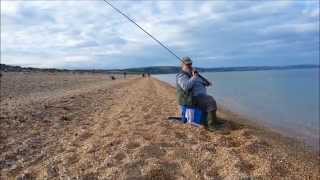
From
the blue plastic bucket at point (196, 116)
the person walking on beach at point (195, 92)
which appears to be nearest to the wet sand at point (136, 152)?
the blue plastic bucket at point (196, 116)

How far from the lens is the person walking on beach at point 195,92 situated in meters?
11.1

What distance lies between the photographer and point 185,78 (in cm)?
1123

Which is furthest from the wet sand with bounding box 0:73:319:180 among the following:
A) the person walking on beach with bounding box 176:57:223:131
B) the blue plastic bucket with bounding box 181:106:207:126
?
the person walking on beach with bounding box 176:57:223:131

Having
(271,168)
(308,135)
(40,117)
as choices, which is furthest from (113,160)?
(308,135)

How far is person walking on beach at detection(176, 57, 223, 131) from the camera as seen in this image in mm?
11094

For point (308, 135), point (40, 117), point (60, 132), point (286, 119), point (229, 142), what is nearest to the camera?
point (229, 142)

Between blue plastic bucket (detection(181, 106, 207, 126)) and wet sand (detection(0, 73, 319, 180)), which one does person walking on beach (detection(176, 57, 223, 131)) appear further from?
wet sand (detection(0, 73, 319, 180))

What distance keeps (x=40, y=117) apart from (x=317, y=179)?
815 centimetres

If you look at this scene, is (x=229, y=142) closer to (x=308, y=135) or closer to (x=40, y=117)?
(x=40, y=117)

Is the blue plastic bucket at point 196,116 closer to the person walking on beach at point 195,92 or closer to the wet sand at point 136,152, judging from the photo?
the person walking on beach at point 195,92

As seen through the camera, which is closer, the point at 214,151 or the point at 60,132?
the point at 214,151

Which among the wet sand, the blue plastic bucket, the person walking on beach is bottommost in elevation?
the wet sand

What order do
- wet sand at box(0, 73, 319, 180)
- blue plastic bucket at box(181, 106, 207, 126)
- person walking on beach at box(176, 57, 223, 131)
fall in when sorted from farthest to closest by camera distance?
blue plastic bucket at box(181, 106, 207, 126)
person walking on beach at box(176, 57, 223, 131)
wet sand at box(0, 73, 319, 180)

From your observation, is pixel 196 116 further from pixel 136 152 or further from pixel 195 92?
pixel 136 152
